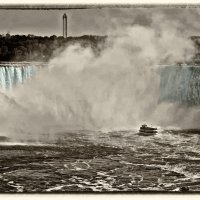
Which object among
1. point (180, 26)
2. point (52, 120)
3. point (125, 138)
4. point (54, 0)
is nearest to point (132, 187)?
point (125, 138)

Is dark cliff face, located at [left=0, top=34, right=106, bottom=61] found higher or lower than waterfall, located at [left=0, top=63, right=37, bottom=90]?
higher

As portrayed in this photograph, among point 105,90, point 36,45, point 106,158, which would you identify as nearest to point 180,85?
point 105,90

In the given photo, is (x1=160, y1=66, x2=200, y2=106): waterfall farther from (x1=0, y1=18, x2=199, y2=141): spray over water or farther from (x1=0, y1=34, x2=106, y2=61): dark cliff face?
(x1=0, y1=34, x2=106, y2=61): dark cliff face

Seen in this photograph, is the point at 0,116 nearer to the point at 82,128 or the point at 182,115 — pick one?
the point at 82,128

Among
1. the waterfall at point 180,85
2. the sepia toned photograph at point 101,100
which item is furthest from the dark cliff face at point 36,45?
the waterfall at point 180,85

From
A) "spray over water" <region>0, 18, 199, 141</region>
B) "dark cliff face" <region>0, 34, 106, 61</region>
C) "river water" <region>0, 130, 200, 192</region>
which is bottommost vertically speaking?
"river water" <region>0, 130, 200, 192</region>

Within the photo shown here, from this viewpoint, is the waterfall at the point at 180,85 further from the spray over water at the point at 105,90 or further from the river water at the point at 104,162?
the river water at the point at 104,162

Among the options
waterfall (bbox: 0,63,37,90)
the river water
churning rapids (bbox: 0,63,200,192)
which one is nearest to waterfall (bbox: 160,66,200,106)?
churning rapids (bbox: 0,63,200,192)
